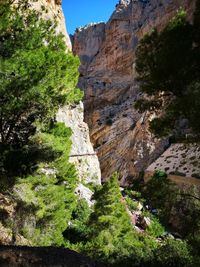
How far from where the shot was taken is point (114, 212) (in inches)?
631

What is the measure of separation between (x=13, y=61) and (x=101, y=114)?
34856mm

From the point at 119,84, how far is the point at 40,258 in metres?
40.0

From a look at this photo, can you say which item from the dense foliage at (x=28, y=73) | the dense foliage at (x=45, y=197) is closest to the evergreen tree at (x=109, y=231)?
the dense foliage at (x=45, y=197)

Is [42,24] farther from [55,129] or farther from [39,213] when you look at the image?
[39,213]

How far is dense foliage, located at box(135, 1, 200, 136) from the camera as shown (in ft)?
24.3

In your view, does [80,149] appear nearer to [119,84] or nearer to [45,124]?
[45,124]

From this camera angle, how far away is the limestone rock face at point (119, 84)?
36.2m

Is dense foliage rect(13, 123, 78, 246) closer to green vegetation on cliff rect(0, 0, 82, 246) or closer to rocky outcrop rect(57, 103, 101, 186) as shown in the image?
green vegetation on cliff rect(0, 0, 82, 246)

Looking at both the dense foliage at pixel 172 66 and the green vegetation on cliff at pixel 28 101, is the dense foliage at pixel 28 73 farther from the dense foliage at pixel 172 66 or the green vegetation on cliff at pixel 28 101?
the dense foliage at pixel 172 66

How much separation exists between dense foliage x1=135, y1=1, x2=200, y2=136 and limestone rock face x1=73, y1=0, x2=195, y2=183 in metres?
27.4

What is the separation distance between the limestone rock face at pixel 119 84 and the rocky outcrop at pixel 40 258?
2896 centimetres

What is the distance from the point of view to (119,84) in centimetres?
4434

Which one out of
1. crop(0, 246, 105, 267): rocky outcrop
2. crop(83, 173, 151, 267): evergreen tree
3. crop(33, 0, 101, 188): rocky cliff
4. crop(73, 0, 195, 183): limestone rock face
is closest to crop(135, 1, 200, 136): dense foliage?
crop(0, 246, 105, 267): rocky outcrop

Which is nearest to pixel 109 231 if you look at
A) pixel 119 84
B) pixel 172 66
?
pixel 172 66
